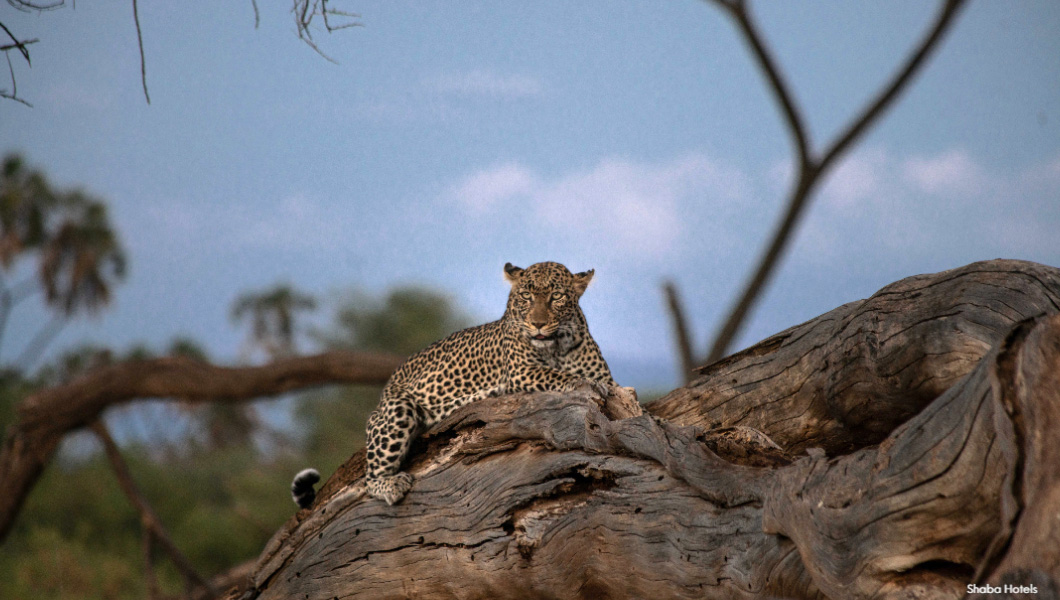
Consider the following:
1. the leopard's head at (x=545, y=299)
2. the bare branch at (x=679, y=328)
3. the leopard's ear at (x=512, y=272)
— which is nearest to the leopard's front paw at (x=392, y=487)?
the leopard's head at (x=545, y=299)

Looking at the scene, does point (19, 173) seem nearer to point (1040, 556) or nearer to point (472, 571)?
point (472, 571)

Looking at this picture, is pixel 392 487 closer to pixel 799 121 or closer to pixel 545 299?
pixel 545 299

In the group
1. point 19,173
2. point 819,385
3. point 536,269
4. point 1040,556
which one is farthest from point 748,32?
point 19,173

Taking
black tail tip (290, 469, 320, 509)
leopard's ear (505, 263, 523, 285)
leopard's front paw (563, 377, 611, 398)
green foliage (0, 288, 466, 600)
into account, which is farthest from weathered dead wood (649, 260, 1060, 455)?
green foliage (0, 288, 466, 600)

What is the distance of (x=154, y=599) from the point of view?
486 inches

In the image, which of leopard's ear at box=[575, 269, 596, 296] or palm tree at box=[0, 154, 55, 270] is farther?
palm tree at box=[0, 154, 55, 270]

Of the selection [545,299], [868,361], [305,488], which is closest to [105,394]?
[305,488]

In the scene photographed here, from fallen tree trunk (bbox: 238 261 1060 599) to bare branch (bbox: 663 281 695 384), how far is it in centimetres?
628

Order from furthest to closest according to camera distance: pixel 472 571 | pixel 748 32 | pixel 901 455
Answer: pixel 748 32 → pixel 472 571 → pixel 901 455

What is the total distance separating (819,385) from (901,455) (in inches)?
90.7

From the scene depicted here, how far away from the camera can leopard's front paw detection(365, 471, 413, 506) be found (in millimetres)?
5812

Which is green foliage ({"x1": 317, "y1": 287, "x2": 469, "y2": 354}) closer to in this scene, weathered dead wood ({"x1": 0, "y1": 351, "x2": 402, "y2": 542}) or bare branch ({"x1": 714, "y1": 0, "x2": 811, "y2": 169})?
weathered dead wood ({"x1": 0, "y1": 351, "x2": 402, "y2": 542})

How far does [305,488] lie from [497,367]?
170cm

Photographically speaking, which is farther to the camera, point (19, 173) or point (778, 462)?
point (19, 173)
